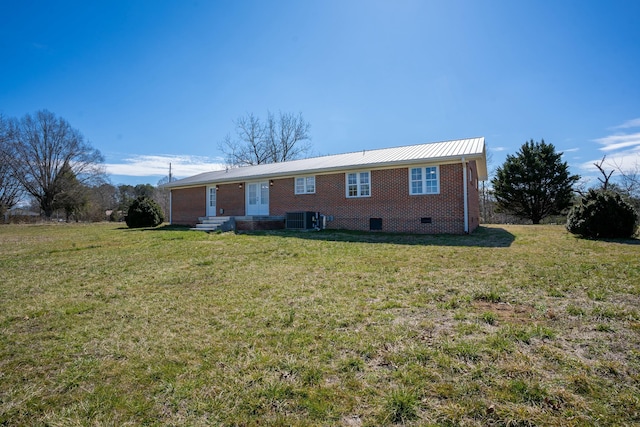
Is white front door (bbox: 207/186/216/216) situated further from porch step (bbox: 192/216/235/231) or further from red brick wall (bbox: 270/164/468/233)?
red brick wall (bbox: 270/164/468/233)

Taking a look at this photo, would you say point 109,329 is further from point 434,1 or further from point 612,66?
point 612,66

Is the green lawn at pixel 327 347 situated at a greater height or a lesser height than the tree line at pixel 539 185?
lesser

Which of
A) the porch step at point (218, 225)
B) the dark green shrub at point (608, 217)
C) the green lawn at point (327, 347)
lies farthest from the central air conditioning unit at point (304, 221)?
the dark green shrub at point (608, 217)

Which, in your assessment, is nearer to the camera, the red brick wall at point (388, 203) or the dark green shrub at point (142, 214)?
the red brick wall at point (388, 203)

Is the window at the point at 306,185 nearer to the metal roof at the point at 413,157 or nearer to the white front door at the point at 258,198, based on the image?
the metal roof at the point at 413,157

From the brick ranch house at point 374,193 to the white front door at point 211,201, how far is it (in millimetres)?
1238

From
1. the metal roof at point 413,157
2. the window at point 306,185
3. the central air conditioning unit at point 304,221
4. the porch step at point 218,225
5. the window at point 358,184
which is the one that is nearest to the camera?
the metal roof at point 413,157

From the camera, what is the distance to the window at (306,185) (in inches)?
603

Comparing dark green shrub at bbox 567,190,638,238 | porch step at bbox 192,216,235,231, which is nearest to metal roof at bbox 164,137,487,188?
porch step at bbox 192,216,235,231

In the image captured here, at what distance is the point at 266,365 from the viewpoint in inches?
95.7

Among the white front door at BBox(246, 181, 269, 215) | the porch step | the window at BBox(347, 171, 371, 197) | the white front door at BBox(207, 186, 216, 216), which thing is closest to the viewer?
the window at BBox(347, 171, 371, 197)

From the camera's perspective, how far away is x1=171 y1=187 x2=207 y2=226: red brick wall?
20031mm

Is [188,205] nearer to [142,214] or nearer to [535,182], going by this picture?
[142,214]

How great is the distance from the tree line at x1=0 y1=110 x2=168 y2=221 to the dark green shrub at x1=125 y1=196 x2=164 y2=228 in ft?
44.8
